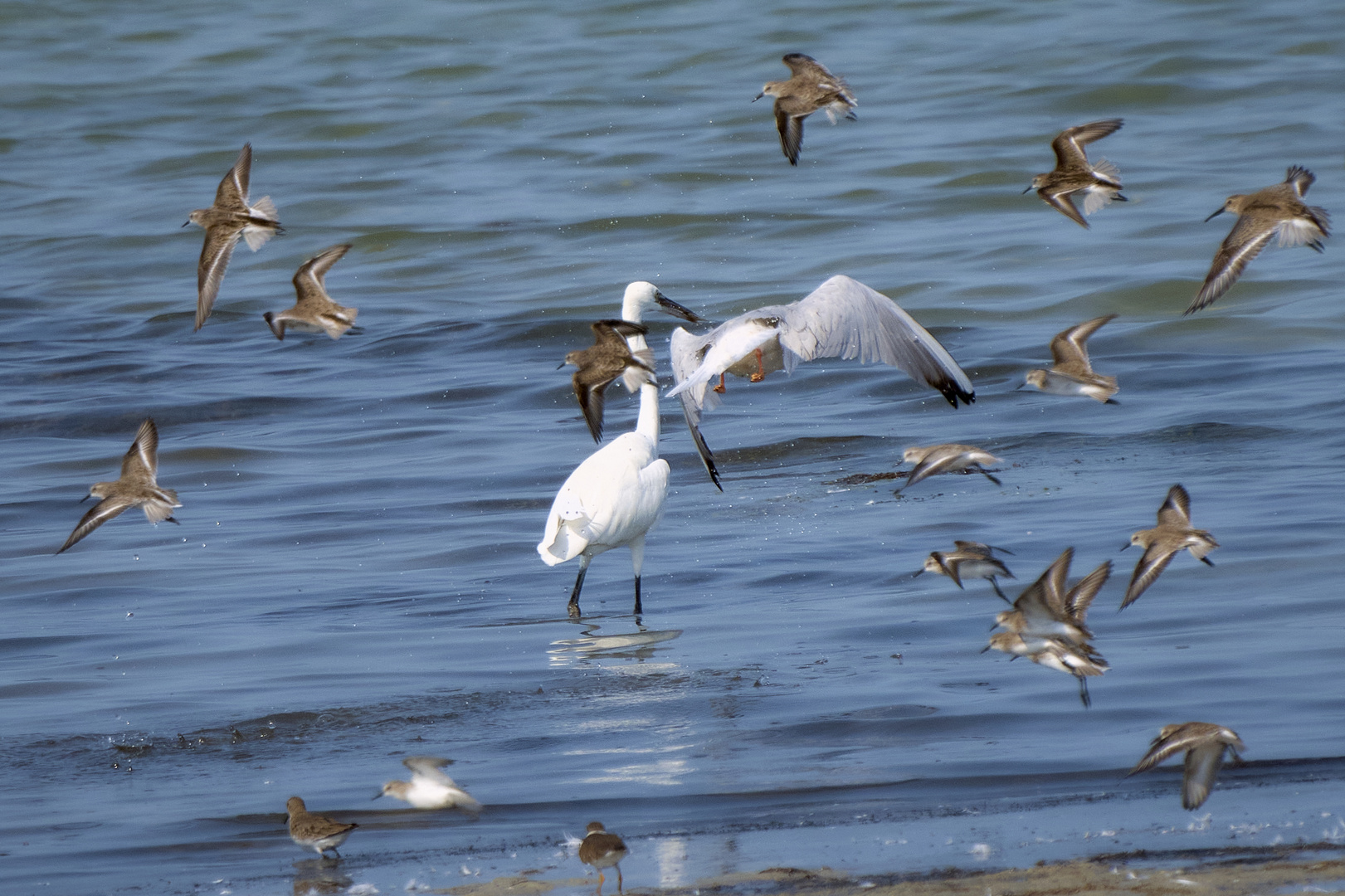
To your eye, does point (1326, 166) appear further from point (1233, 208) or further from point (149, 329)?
point (1233, 208)

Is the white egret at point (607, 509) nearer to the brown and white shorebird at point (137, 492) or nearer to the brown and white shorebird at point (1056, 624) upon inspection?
the brown and white shorebird at point (137, 492)

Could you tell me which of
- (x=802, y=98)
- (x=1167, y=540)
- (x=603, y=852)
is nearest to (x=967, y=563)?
(x=1167, y=540)

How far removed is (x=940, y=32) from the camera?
30.0m

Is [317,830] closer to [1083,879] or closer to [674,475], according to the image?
[1083,879]

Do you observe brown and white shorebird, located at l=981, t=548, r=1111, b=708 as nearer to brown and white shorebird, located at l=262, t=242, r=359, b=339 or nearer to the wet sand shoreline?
the wet sand shoreline

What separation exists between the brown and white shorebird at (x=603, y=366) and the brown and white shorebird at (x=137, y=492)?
156 centimetres

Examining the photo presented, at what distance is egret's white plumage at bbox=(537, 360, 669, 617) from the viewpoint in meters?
8.59

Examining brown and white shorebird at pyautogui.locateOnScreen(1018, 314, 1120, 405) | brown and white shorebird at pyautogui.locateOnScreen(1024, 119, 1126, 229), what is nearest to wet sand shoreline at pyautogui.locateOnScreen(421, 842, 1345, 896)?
brown and white shorebird at pyautogui.locateOnScreen(1018, 314, 1120, 405)

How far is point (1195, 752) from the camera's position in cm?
484

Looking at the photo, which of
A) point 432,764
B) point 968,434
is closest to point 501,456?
point 968,434

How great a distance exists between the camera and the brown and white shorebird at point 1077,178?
264 inches

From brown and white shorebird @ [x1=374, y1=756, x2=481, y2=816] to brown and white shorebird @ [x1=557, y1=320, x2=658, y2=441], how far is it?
1564 millimetres

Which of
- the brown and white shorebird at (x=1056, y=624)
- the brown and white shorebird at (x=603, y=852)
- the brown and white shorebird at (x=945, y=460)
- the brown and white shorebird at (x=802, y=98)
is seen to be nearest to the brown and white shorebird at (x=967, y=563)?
the brown and white shorebird at (x=945, y=460)

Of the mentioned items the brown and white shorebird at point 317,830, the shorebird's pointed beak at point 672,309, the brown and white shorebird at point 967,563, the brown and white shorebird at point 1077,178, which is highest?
the brown and white shorebird at point 1077,178
